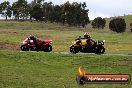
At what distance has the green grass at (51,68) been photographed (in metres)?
23.5

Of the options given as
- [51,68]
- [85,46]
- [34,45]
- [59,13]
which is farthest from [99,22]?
[51,68]

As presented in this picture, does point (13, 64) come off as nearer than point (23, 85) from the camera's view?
No

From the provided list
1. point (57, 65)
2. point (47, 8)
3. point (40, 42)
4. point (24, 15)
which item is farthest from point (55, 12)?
point (57, 65)

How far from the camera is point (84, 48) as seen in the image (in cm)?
3878

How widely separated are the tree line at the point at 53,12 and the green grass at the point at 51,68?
105940 mm

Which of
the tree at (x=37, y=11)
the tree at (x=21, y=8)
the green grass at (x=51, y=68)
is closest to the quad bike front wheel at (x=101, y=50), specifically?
the green grass at (x=51, y=68)

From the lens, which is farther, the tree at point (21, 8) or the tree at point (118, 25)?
the tree at point (21, 8)

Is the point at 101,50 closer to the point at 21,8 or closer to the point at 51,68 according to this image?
the point at 51,68

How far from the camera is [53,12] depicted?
14912 cm

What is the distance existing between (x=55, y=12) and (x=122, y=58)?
11525 cm

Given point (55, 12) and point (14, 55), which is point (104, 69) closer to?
point (14, 55)

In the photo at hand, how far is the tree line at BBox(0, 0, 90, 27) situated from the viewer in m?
140

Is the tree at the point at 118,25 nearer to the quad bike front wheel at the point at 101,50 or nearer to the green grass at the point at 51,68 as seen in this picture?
the quad bike front wheel at the point at 101,50

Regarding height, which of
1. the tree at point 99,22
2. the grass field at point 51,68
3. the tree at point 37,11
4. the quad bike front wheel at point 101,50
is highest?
the tree at point 37,11
